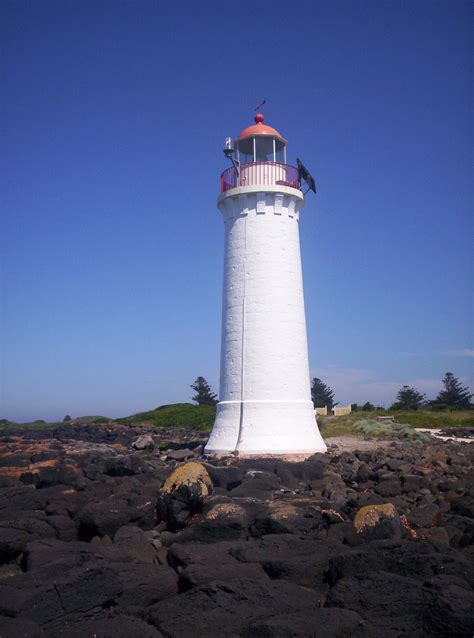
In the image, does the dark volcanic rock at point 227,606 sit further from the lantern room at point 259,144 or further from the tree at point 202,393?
the tree at point 202,393

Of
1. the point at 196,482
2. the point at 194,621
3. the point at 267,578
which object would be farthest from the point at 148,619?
the point at 196,482

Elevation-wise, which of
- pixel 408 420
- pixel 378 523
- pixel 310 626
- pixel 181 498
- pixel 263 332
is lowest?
pixel 310 626

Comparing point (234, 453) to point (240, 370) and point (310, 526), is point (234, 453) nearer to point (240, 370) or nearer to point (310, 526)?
point (240, 370)

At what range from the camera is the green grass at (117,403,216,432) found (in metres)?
31.1

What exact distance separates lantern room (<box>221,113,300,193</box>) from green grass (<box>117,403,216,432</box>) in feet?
50.5

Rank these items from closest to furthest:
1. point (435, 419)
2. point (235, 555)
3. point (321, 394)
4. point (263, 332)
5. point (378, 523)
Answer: point (235, 555) < point (378, 523) < point (263, 332) < point (435, 419) < point (321, 394)

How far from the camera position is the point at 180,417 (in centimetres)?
3278

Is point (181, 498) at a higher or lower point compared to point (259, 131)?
lower

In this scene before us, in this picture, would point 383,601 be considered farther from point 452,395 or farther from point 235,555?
point 452,395

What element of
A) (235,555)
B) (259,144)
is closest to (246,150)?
(259,144)

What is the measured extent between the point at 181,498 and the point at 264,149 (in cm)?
1276

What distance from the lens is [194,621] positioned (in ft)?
16.9

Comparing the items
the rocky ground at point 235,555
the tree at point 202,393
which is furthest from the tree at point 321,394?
the rocky ground at point 235,555

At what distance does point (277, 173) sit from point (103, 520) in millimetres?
12034
